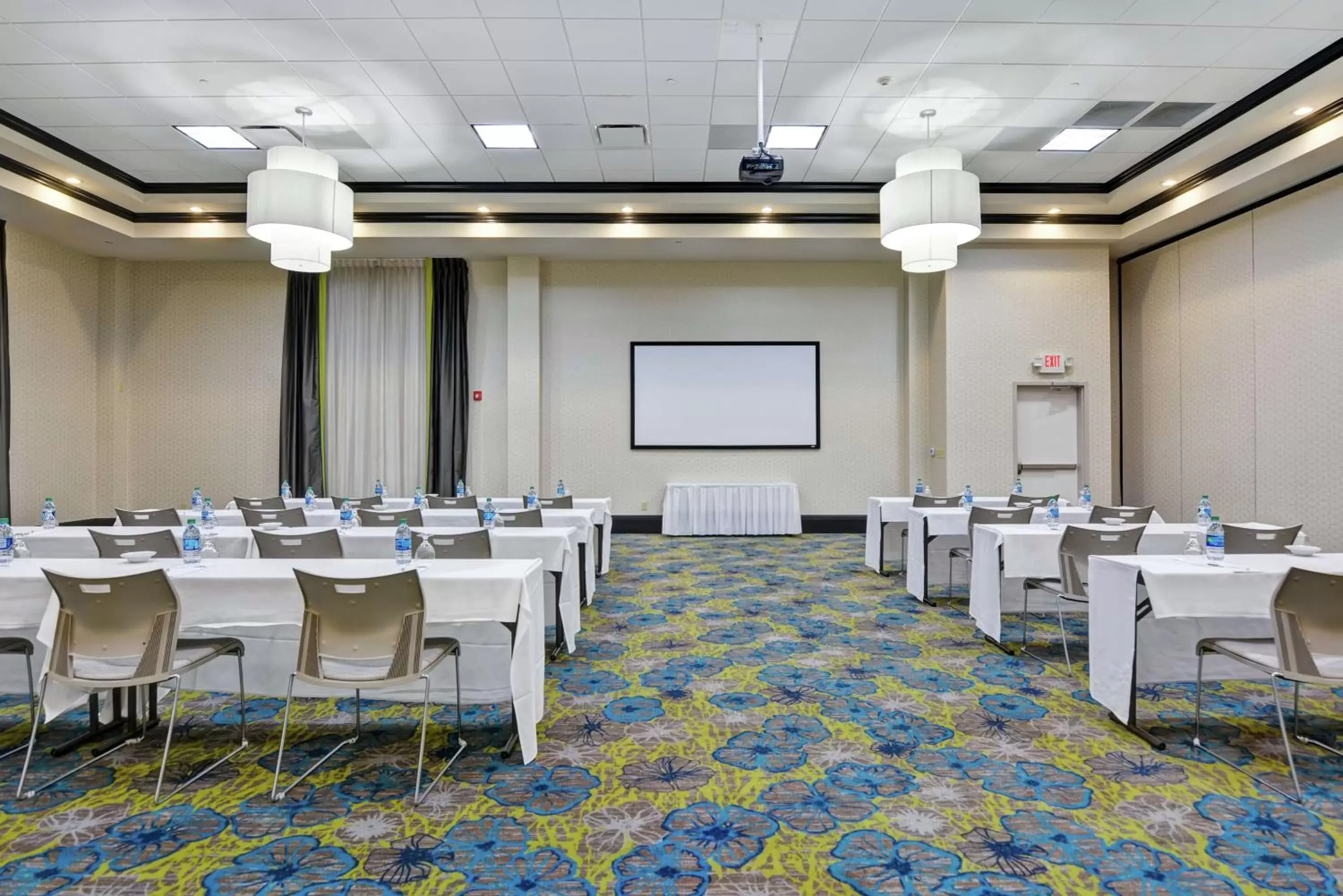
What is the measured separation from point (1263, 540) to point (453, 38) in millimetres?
6227

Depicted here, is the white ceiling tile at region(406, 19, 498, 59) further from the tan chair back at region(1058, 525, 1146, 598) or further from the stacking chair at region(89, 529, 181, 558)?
the tan chair back at region(1058, 525, 1146, 598)

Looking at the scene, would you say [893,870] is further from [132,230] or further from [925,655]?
[132,230]

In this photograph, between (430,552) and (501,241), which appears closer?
(430,552)

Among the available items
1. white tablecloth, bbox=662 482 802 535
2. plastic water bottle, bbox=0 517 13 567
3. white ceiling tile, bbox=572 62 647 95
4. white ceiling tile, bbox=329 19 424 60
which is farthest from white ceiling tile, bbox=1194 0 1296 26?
plastic water bottle, bbox=0 517 13 567

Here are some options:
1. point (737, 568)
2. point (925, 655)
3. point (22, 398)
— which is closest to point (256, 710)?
point (925, 655)

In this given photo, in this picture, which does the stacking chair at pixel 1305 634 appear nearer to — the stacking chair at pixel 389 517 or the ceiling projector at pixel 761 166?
the ceiling projector at pixel 761 166

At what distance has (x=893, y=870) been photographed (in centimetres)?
217

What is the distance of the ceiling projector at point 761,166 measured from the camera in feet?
17.4

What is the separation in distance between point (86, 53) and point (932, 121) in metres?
6.98

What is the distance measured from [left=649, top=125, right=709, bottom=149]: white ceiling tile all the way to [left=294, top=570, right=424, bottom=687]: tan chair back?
5401 mm

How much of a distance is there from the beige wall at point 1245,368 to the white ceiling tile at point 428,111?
8071mm

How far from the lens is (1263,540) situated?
4.04 meters

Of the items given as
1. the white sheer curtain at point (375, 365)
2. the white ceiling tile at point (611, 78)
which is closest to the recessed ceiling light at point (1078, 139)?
the white ceiling tile at point (611, 78)

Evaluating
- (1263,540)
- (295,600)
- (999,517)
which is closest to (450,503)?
(295,600)
